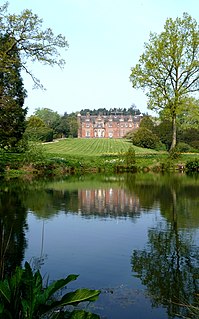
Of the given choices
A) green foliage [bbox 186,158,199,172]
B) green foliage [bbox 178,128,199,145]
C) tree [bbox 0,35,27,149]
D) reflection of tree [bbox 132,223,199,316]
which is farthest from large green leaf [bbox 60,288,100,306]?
green foliage [bbox 178,128,199,145]

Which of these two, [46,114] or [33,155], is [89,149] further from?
[46,114]

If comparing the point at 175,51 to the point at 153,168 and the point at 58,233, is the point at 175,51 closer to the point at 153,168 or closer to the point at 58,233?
the point at 153,168

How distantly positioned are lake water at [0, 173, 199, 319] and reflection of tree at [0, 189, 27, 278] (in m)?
0.02

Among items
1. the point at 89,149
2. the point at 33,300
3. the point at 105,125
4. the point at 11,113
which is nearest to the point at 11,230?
the point at 33,300

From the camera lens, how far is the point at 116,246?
27.3 ft

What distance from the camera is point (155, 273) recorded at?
6336mm

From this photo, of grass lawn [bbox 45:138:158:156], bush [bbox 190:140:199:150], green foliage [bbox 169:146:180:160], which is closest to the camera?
green foliage [bbox 169:146:180:160]

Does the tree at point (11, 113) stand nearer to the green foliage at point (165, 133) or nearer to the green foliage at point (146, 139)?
the green foliage at point (146, 139)

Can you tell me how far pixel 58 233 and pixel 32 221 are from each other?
64.1 inches

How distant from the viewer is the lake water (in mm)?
5426

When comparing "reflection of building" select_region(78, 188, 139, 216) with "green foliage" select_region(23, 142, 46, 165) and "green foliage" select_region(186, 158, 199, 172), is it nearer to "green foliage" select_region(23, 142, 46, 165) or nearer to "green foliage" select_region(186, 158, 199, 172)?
"green foliage" select_region(23, 142, 46, 165)

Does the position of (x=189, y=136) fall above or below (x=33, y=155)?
above

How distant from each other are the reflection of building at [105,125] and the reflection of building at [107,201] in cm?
9068

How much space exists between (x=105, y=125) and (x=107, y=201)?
96818 millimetres
